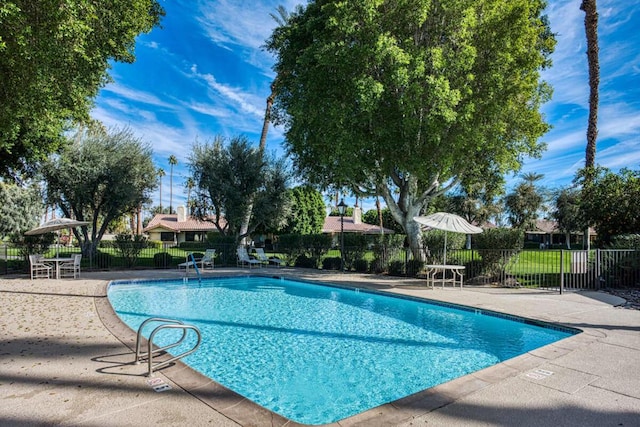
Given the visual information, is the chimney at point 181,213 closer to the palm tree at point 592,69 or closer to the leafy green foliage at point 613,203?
the palm tree at point 592,69

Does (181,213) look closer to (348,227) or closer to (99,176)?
(348,227)

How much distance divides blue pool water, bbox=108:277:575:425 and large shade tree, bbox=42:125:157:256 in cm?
909

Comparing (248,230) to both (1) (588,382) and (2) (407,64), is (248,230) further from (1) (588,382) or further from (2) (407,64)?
(1) (588,382)

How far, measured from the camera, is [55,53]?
8.92 m

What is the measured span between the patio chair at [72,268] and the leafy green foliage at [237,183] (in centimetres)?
876

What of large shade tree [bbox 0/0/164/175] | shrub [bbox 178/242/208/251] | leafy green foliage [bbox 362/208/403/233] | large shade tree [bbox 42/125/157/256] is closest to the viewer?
large shade tree [bbox 0/0/164/175]

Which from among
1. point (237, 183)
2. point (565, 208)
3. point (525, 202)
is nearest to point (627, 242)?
Answer: point (237, 183)

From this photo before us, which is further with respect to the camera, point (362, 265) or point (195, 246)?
point (195, 246)

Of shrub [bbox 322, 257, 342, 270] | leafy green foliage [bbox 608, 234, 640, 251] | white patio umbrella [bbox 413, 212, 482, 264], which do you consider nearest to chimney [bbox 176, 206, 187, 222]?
shrub [bbox 322, 257, 342, 270]

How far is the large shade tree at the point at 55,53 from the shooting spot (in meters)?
8.45

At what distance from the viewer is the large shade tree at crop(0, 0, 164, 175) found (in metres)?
8.45

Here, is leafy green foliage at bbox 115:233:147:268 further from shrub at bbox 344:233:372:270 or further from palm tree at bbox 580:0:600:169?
palm tree at bbox 580:0:600:169

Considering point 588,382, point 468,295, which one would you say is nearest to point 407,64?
point 468,295

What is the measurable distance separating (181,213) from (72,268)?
38226 millimetres
